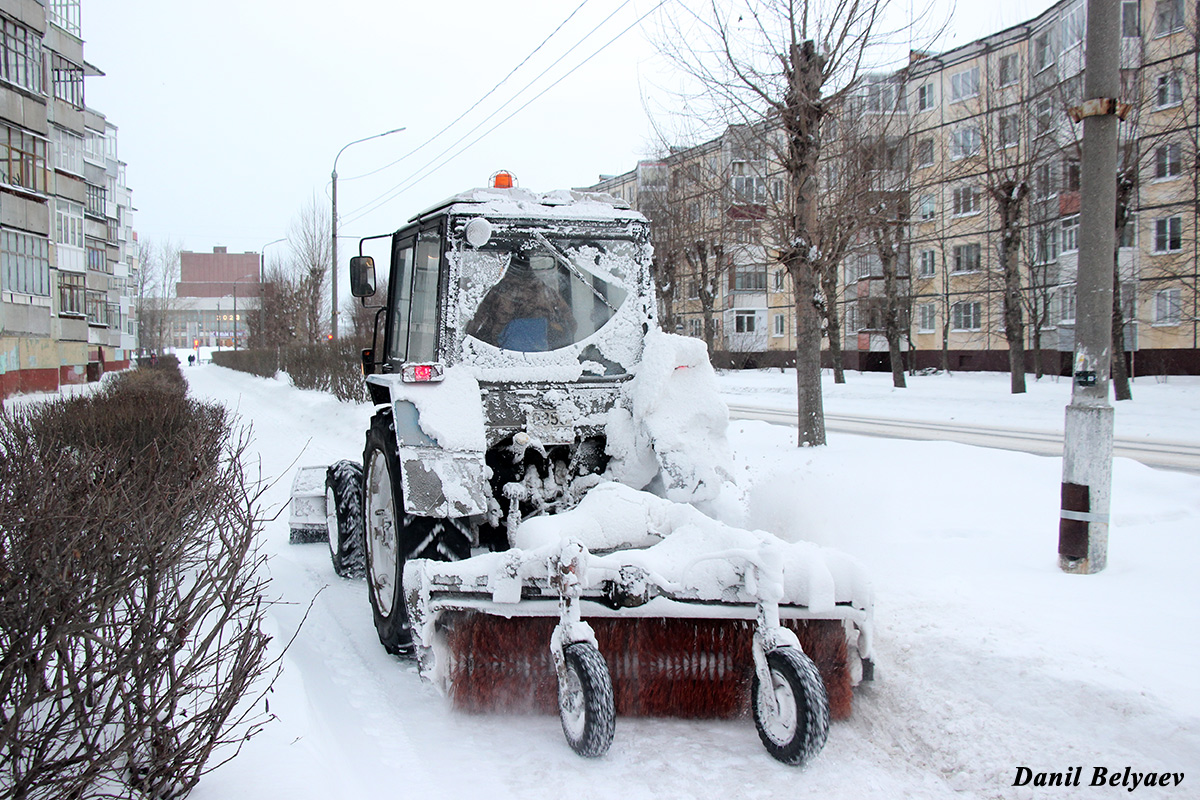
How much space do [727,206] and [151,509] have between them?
10.2 meters

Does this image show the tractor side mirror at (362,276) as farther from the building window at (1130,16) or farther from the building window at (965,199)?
the building window at (965,199)

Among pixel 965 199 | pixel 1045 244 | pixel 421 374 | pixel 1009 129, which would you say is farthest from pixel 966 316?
pixel 421 374

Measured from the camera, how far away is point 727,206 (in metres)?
11.9

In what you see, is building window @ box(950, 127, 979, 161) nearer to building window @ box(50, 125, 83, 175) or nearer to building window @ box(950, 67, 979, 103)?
building window @ box(950, 67, 979, 103)

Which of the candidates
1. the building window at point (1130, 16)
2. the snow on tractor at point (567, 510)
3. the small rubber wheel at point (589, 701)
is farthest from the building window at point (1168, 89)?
the small rubber wheel at point (589, 701)

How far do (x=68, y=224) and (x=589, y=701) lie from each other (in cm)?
3973

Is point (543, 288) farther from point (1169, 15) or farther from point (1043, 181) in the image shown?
point (1169, 15)

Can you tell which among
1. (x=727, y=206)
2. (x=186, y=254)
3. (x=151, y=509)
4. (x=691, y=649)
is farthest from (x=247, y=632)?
(x=186, y=254)

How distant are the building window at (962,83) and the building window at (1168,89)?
8845mm

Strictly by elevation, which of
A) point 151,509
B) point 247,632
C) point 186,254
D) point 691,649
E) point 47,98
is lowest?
point 691,649

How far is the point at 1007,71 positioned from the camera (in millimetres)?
25547

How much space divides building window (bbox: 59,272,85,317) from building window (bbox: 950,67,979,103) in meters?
35.2

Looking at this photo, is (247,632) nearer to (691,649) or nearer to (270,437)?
(691,649)

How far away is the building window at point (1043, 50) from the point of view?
89.9ft
